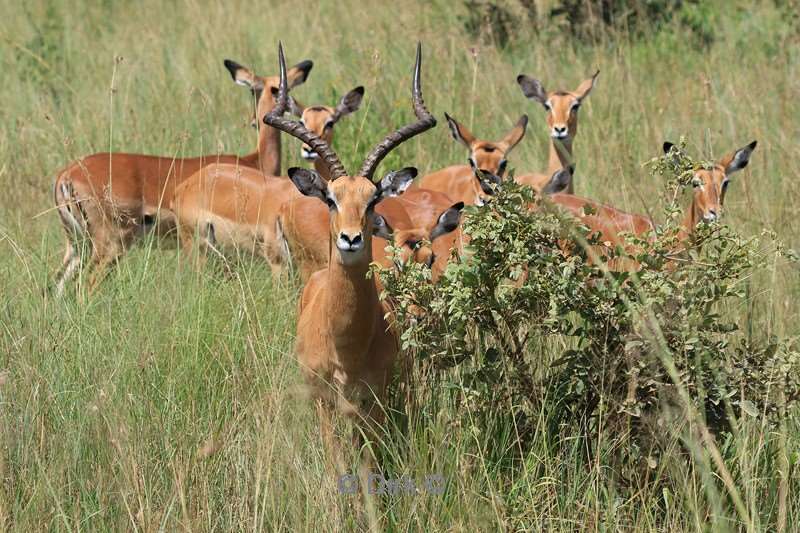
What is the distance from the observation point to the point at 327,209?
6.76m

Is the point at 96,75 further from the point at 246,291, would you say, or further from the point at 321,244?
the point at 246,291

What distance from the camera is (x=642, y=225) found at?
6156 mm

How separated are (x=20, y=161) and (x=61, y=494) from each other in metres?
4.44

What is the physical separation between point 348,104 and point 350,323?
11.8 feet

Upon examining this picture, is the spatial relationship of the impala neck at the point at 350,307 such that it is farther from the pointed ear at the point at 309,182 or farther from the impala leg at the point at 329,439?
the pointed ear at the point at 309,182

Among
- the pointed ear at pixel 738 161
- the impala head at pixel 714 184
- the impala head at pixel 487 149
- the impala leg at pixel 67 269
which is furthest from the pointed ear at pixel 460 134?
the impala leg at pixel 67 269

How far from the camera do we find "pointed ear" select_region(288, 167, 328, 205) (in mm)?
4660

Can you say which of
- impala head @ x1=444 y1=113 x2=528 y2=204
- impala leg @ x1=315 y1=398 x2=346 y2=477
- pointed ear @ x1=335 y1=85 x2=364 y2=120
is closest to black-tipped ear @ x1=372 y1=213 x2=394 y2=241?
impala leg @ x1=315 y1=398 x2=346 y2=477

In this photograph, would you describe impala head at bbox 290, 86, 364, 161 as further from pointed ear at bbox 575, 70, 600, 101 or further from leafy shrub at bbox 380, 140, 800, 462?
leafy shrub at bbox 380, 140, 800, 462

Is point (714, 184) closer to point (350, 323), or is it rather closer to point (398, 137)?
point (398, 137)

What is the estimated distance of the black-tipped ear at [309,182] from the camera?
4.66 m

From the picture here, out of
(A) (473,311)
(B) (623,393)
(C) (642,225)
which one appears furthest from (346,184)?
(C) (642,225)

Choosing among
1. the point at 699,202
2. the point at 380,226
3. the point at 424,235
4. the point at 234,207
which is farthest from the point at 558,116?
the point at 380,226

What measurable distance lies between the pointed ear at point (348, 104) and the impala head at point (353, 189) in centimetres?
270
